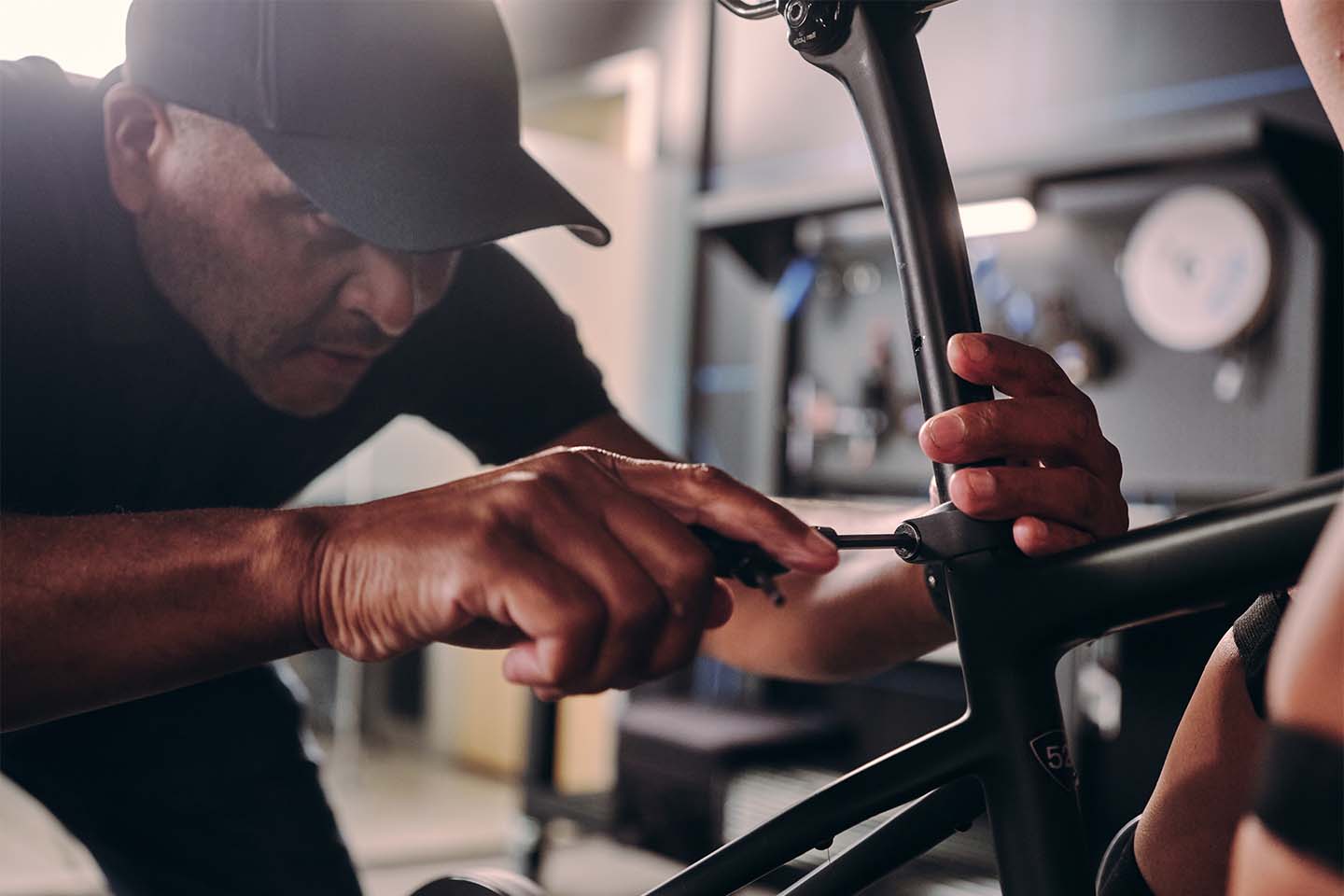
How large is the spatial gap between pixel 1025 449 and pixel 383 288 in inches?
21.5

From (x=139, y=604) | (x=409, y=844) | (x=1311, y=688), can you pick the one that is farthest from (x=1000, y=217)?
(x=1311, y=688)

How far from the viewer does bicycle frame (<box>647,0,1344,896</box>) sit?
536mm

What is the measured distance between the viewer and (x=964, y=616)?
0.62 metres

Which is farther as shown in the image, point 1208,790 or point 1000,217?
point 1000,217

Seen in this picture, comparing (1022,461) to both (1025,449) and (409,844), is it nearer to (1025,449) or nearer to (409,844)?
(1025,449)

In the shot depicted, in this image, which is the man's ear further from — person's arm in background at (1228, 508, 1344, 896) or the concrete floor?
the concrete floor

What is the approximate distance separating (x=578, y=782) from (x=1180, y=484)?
2290mm

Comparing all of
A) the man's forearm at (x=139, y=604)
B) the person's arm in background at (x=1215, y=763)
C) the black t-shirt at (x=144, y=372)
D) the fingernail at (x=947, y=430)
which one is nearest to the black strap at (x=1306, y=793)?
the person's arm in background at (x=1215, y=763)

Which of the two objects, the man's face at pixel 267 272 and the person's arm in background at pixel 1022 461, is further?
the man's face at pixel 267 272

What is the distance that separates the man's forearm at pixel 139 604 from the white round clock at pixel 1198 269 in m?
2.19

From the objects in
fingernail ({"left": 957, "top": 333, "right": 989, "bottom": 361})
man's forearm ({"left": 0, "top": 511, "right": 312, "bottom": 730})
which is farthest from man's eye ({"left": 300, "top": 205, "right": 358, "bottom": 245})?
fingernail ({"left": 957, "top": 333, "right": 989, "bottom": 361})

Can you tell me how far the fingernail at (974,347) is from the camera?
2.02 ft

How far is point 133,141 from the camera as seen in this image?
985 mm

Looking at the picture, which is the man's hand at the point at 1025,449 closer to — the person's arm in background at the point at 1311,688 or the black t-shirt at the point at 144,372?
the person's arm in background at the point at 1311,688
